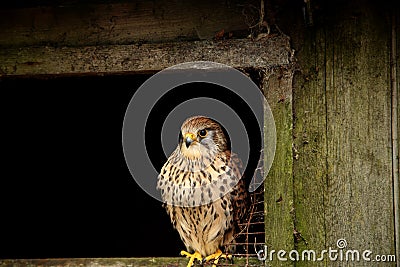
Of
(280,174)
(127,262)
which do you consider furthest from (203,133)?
(127,262)

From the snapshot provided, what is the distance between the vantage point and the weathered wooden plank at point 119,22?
121 inches

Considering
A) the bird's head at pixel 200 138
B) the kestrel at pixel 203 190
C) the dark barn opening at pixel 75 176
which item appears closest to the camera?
the kestrel at pixel 203 190

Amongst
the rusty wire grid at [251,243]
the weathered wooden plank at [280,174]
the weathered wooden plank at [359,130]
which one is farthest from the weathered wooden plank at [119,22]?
the rusty wire grid at [251,243]

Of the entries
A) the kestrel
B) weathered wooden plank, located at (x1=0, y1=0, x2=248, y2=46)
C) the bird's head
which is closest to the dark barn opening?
the bird's head

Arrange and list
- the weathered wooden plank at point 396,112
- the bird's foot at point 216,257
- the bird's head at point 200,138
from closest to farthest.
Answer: the weathered wooden plank at point 396,112 < the bird's foot at point 216,257 < the bird's head at point 200,138

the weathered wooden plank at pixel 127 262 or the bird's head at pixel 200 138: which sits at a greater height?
the bird's head at pixel 200 138

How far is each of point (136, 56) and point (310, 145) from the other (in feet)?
2.81

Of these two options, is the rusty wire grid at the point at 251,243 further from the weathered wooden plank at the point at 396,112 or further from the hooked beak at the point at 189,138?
the weathered wooden plank at the point at 396,112

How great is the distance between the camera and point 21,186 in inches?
200

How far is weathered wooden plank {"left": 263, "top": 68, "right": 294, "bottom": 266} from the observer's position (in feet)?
9.60

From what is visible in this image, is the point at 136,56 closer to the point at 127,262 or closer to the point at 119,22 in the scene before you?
the point at 119,22

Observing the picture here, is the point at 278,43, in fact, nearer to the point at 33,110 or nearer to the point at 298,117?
the point at 298,117

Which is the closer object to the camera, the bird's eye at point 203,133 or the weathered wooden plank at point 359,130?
the weathered wooden plank at point 359,130

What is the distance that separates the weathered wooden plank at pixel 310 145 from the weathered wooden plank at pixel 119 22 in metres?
0.32
